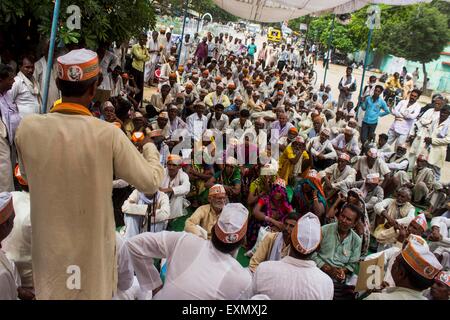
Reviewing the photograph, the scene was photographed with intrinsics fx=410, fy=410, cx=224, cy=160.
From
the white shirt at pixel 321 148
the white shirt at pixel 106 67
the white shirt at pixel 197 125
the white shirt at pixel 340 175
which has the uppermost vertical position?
the white shirt at pixel 106 67

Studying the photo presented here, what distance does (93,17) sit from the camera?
5848 millimetres

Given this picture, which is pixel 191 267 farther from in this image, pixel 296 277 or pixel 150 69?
pixel 150 69

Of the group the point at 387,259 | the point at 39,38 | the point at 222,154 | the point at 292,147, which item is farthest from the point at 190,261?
the point at 39,38

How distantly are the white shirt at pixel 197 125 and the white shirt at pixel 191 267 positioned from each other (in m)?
5.04

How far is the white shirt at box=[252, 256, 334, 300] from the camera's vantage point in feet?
6.91

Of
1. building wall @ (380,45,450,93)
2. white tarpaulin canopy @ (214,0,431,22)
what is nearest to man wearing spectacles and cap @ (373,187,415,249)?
white tarpaulin canopy @ (214,0,431,22)

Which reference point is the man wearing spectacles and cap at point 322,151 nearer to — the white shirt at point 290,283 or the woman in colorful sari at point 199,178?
the woman in colorful sari at point 199,178

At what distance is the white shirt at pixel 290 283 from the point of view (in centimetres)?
211

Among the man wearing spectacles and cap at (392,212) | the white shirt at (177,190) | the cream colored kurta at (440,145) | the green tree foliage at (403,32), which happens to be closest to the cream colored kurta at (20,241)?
the white shirt at (177,190)

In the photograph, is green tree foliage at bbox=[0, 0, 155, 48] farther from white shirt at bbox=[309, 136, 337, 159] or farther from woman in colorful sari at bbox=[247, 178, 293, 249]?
white shirt at bbox=[309, 136, 337, 159]

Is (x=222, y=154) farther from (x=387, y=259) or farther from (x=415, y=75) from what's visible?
(x=415, y=75)

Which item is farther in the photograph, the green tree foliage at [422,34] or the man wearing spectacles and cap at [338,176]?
the green tree foliage at [422,34]

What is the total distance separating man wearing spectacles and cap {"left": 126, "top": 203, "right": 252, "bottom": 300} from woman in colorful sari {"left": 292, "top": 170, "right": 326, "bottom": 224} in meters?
3.23

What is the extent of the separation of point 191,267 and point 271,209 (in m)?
3.03
